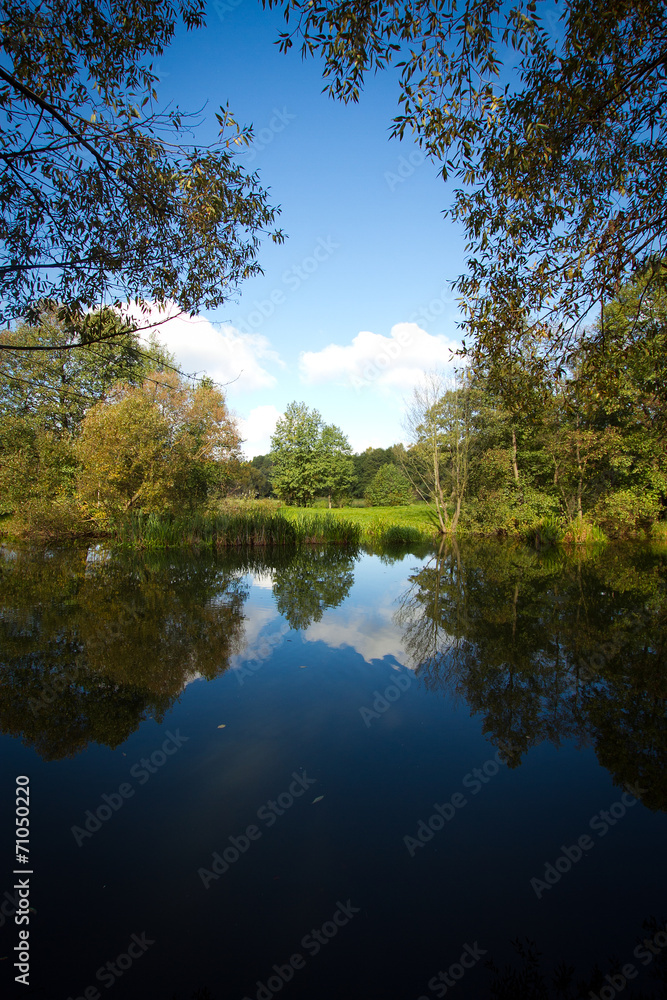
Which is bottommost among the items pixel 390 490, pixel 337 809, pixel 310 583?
pixel 310 583

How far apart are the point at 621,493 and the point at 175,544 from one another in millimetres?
17302

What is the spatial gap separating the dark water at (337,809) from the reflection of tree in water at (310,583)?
114cm

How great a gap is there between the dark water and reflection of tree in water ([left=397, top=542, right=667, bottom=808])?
0.03 metres

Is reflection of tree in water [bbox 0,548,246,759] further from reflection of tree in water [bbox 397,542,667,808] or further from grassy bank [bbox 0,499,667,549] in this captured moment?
grassy bank [bbox 0,499,667,549]

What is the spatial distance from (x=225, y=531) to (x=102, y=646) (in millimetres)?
11228

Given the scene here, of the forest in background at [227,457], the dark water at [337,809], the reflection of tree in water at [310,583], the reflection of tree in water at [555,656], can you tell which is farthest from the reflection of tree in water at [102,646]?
the forest in background at [227,457]

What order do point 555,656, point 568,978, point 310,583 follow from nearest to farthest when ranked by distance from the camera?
1. point 568,978
2. point 555,656
3. point 310,583

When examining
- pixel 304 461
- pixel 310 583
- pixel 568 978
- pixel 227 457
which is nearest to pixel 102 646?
pixel 310 583

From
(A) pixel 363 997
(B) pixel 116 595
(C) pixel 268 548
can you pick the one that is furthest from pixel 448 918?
(C) pixel 268 548

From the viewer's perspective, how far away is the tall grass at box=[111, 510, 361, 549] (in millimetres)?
16422

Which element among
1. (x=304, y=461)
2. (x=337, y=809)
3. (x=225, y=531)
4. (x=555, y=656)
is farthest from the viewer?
(x=304, y=461)

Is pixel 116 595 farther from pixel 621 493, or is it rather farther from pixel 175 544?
pixel 621 493

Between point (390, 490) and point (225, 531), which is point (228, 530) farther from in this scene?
point (390, 490)

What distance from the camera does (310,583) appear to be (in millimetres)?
10211
